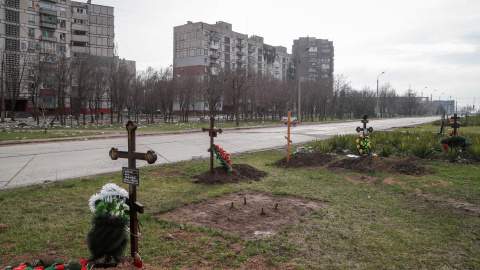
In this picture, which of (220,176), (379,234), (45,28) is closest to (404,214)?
(379,234)

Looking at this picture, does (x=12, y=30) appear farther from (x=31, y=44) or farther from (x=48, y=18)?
(x=48, y=18)

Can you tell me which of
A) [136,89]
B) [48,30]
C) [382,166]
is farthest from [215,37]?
[382,166]

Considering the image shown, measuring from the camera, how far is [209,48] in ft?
286

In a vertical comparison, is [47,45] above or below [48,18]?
below

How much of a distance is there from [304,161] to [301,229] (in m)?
6.15

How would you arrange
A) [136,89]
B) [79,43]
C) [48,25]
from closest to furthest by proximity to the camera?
[136,89] < [48,25] < [79,43]

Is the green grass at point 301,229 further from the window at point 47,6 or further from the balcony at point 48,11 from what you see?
the window at point 47,6

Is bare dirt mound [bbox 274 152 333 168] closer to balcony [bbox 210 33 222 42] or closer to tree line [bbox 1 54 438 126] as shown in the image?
tree line [bbox 1 54 438 126]

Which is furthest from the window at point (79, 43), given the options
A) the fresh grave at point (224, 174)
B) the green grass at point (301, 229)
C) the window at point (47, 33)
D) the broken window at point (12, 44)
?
the fresh grave at point (224, 174)

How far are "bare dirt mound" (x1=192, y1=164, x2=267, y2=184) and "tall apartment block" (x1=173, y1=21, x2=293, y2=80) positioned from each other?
229 ft

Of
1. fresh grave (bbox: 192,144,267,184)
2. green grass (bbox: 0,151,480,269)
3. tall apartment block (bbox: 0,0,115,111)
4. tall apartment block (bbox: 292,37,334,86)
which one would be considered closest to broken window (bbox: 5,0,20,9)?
tall apartment block (bbox: 0,0,115,111)

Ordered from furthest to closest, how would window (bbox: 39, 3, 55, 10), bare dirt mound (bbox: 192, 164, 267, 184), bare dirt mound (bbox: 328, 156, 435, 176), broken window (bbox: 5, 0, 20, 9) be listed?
window (bbox: 39, 3, 55, 10) < broken window (bbox: 5, 0, 20, 9) < bare dirt mound (bbox: 328, 156, 435, 176) < bare dirt mound (bbox: 192, 164, 267, 184)

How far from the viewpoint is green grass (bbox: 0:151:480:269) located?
388cm

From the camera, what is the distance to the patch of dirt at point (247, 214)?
497cm
